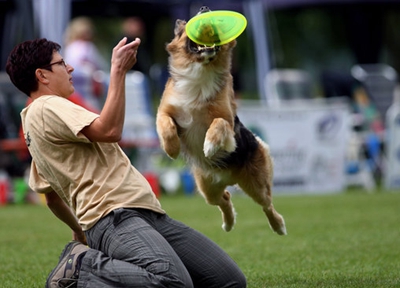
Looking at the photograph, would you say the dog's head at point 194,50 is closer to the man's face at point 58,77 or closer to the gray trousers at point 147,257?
the man's face at point 58,77

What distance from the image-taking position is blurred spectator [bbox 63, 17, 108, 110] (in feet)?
36.5

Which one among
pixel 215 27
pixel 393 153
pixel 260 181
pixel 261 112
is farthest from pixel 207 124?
pixel 393 153

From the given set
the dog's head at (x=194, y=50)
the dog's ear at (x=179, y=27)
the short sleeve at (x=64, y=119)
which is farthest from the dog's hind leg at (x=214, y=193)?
the short sleeve at (x=64, y=119)

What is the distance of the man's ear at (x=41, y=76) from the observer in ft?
13.2

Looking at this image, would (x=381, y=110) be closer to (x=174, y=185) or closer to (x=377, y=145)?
(x=377, y=145)

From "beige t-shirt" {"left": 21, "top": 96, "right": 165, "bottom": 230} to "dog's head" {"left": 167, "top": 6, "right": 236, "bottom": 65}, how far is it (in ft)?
4.33

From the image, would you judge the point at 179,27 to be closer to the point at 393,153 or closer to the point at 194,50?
the point at 194,50

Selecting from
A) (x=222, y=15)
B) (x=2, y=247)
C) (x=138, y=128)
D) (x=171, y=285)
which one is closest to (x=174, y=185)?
(x=138, y=128)

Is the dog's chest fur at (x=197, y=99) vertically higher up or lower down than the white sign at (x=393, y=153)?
higher up

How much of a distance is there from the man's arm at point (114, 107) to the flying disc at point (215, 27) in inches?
33.6

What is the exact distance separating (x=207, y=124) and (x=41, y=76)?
1.56m

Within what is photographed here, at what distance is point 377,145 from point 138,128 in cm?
403

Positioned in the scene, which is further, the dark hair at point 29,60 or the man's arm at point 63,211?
the man's arm at point 63,211

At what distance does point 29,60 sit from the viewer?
400 centimetres
